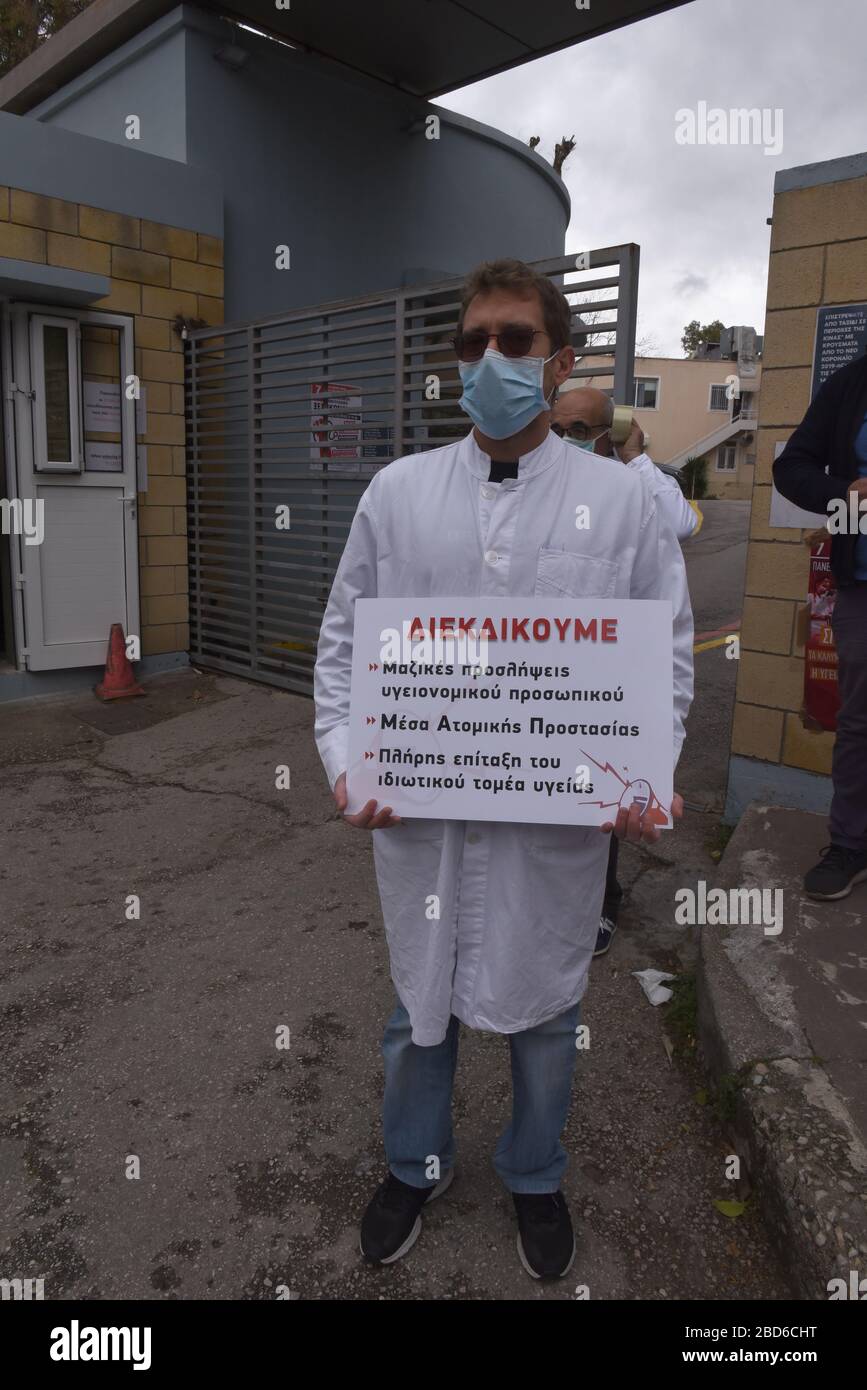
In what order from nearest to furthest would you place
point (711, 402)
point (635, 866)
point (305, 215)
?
1. point (635, 866)
2. point (305, 215)
3. point (711, 402)

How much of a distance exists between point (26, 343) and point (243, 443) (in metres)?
1.78

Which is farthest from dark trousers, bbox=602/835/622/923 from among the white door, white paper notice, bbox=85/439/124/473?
white paper notice, bbox=85/439/124/473

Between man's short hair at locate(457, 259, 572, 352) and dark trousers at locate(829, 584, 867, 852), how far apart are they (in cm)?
182

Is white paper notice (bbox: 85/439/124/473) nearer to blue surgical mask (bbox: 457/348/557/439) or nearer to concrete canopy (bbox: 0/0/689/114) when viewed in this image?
concrete canopy (bbox: 0/0/689/114)

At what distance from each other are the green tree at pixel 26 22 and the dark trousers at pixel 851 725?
1530cm

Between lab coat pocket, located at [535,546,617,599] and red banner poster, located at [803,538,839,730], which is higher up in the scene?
lab coat pocket, located at [535,546,617,599]

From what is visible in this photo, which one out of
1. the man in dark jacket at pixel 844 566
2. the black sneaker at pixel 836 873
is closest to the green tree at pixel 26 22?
the man in dark jacket at pixel 844 566

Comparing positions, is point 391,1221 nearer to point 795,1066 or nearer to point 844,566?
point 795,1066

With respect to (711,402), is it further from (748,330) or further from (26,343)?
(26,343)

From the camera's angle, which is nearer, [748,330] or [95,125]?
[95,125]

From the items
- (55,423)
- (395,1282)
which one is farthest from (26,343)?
(395,1282)

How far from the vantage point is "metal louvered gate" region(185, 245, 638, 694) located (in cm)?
615

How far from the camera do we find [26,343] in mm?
6609

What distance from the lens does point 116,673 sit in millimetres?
7211
